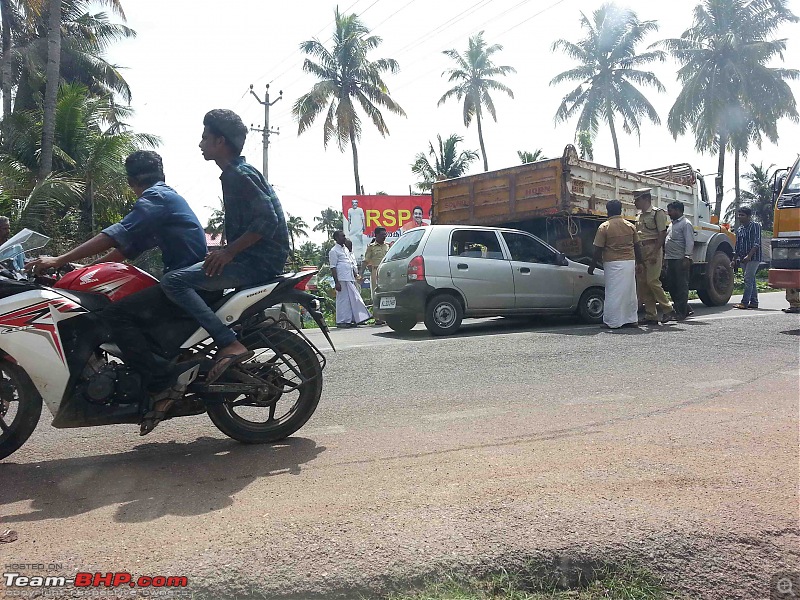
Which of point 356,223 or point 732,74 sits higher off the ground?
point 732,74

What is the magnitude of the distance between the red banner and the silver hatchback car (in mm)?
14674

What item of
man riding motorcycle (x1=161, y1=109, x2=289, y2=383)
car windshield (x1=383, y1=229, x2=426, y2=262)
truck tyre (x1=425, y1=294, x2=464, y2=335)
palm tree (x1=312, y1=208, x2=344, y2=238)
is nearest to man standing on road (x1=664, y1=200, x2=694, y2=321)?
truck tyre (x1=425, y1=294, x2=464, y2=335)

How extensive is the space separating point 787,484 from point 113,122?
29.5 metres

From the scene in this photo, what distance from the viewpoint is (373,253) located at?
1309cm

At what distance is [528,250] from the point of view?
10.3m

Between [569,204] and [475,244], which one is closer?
[475,244]

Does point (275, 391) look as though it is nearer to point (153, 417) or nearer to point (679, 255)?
point (153, 417)

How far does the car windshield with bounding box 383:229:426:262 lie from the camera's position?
9.77 meters

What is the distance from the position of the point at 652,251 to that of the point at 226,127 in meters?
7.43

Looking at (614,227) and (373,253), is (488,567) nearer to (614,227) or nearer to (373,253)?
(614,227)

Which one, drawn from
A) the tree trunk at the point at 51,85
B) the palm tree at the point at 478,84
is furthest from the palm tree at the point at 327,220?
the tree trunk at the point at 51,85

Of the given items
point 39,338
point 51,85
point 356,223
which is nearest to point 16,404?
point 39,338

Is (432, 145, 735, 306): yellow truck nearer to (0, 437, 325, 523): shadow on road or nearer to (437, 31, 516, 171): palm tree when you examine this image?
(0, 437, 325, 523): shadow on road

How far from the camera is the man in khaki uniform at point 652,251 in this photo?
971 centimetres
